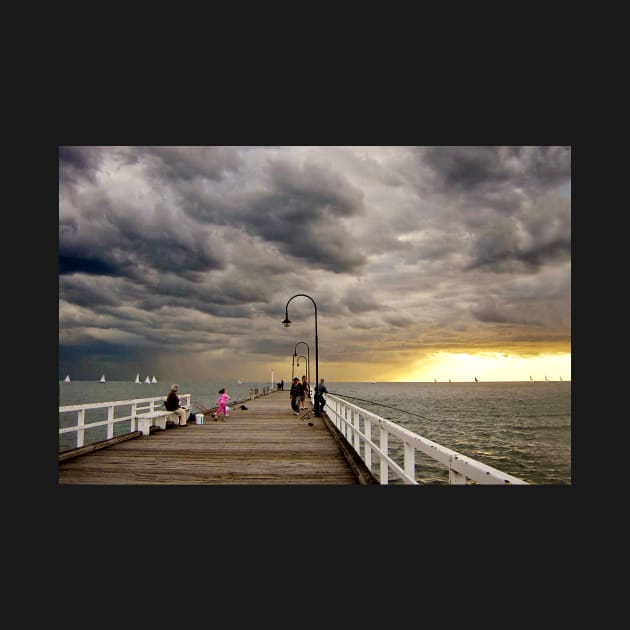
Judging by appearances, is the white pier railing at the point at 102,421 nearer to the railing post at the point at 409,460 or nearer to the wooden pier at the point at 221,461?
the wooden pier at the point at 221,461

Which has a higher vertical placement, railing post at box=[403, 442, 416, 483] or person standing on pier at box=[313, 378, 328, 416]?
railing post at box=[403, 442, 416, 483]

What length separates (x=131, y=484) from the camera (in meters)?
7.81

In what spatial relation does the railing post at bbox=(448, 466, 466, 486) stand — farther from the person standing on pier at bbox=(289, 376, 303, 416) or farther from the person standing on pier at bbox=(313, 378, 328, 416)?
the person standing on pier at bbox=(289, 376, 303, 416)

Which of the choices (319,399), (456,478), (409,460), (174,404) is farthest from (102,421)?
(456,478)

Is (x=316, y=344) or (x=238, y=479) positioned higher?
(x=316, y=344)

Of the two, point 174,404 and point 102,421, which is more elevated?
point 174,404

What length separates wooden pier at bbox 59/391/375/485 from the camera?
26.6ft

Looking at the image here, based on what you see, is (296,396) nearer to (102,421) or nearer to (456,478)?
(102,421)

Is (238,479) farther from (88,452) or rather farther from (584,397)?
(584,397)

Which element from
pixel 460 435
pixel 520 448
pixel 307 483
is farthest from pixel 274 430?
pixel 460 435

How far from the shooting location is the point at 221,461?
960 cm

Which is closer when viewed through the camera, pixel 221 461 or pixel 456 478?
pixel 456 478

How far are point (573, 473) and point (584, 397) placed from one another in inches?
51.8

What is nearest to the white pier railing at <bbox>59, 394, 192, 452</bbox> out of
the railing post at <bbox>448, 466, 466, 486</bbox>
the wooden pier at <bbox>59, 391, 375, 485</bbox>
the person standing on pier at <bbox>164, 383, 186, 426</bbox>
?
the person standing on pier at <bbox>164, 383, 186, 426</bbox>
